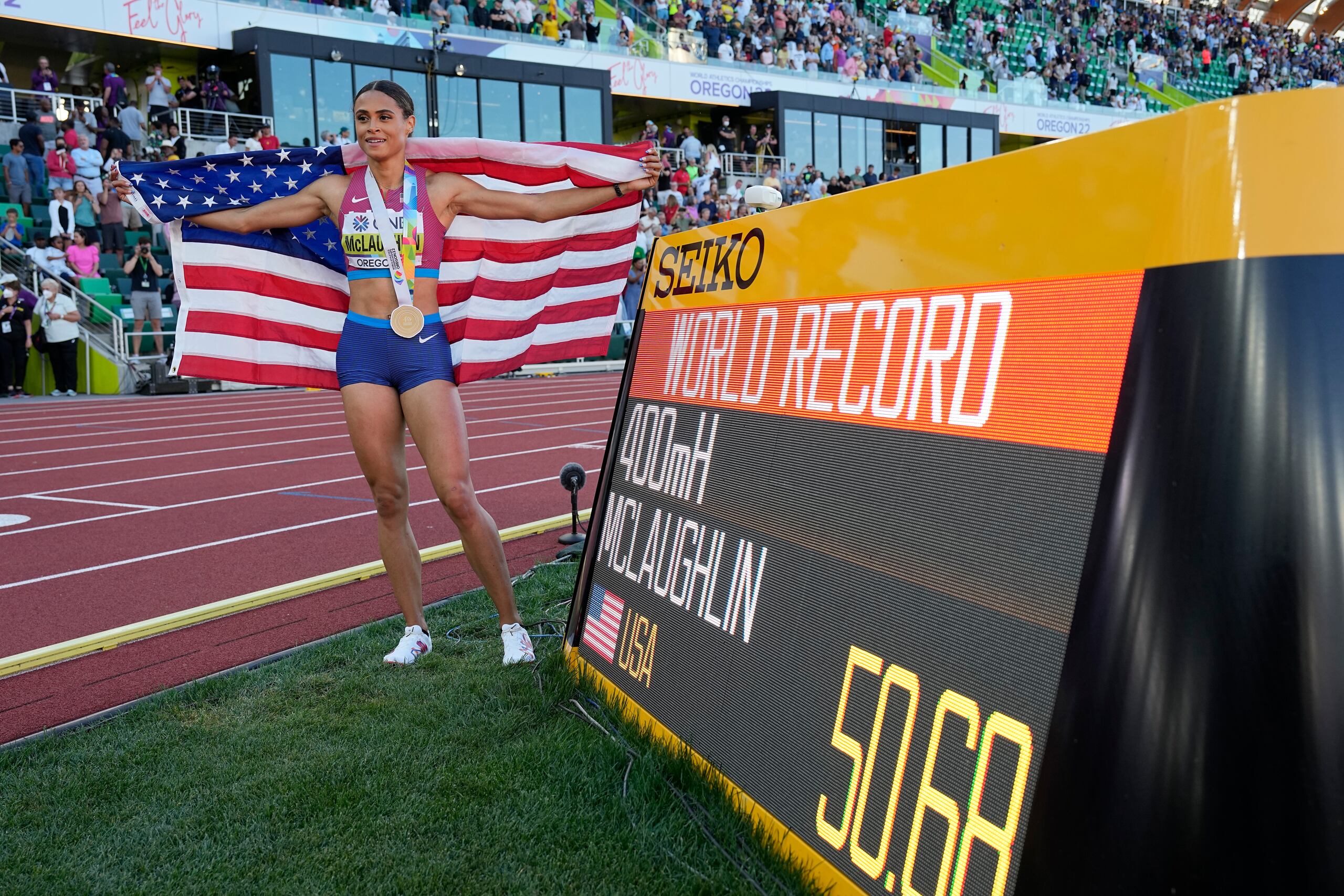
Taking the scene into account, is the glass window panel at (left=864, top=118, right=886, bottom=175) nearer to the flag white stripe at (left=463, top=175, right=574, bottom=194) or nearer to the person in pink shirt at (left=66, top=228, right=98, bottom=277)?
the person in pink shirt at (left=66, top=228, right=98, bottom=277)

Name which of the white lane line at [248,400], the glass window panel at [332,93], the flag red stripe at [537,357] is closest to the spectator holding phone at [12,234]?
the white lane line at [248,400]

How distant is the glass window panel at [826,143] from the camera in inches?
1480

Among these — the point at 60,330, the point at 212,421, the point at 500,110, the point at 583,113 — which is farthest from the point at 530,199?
the point at 583,113

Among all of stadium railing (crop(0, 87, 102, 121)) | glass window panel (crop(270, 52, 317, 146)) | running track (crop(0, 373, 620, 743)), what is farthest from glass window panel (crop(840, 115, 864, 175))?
running track (crop(0, 373, 620, 743))

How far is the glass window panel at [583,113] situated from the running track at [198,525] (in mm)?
19123

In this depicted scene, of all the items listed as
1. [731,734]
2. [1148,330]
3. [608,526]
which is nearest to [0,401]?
[608,526]

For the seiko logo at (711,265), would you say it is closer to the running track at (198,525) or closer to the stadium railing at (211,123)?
the running track at (198,525)

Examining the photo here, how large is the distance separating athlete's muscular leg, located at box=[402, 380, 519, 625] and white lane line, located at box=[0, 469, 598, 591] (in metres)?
2.19

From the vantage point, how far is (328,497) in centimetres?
863

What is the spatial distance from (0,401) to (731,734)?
17.6 metres

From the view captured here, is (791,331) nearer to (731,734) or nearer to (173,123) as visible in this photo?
(731,734)

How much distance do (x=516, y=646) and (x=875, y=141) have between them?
38.4m

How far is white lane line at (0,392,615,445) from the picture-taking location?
12789mm

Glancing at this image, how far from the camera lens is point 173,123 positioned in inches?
902
